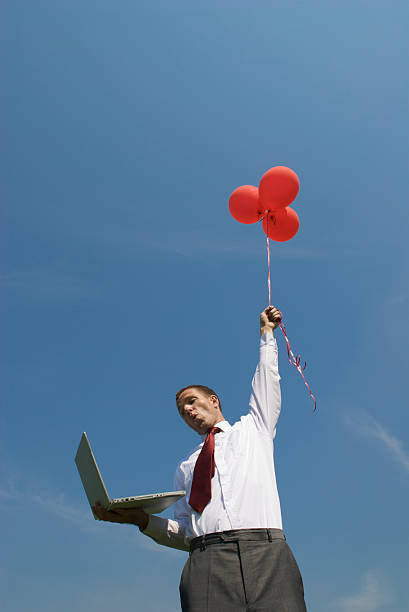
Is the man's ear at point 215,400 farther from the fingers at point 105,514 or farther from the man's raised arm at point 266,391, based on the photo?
the fingers at point 105,514

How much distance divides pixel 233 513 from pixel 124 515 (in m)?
0.84

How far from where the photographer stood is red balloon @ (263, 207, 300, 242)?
4961 mm

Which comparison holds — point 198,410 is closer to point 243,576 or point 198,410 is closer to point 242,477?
point 242,477

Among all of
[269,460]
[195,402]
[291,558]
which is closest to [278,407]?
[269,460]

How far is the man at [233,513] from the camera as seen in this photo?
282 cm

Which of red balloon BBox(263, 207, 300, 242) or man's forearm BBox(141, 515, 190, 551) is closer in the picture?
man's forearm BBox(141, 515, 190, 551)

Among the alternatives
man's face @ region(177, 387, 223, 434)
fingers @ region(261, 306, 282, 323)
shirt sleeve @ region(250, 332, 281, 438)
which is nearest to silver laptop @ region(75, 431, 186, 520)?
man's face @ region(177, 387, 223, 434)

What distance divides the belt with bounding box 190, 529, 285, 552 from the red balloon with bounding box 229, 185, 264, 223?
9.83 ft

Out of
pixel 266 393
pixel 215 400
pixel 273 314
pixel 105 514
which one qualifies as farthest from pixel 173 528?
pixel 273 314

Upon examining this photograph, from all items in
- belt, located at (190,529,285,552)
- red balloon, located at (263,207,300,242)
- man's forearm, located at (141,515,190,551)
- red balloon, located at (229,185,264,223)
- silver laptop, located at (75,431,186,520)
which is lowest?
belt, located at (190,529,285,552)

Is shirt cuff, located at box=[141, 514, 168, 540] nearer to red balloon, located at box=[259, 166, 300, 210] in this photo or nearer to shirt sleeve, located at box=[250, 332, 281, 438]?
shirt sleeve, located at box=[250, 332, 281, 438]

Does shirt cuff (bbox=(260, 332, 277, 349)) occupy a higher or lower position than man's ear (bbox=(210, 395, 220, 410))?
higher

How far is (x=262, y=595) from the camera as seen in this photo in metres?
2.78

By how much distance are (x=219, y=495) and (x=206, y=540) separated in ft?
0.87
